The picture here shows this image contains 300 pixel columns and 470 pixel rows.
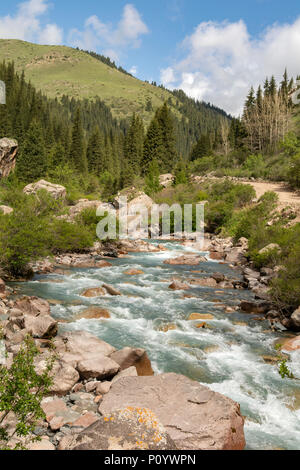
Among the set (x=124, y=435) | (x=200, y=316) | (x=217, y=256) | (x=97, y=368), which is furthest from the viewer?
(x=217, y=256)

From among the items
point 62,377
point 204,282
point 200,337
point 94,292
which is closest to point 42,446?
point 62,377

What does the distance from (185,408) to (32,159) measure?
4742 cm

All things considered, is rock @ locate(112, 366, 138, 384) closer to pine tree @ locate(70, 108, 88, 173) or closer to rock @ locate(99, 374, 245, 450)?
rock @ locate(99, 374, 245, 450)

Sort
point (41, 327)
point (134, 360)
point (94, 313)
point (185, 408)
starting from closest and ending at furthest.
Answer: point (185, 408) < point (134, 360) < point (41, 327) < point (94, 313)

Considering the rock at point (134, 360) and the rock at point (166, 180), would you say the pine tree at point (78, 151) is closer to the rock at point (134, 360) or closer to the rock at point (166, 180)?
the rock at point (166, 180)

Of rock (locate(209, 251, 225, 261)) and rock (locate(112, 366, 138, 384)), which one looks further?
rock (locate(209, 251, 225, 261))

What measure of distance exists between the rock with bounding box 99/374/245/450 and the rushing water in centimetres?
76

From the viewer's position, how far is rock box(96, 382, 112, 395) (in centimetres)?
632

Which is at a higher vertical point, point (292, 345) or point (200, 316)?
point (292, 345)

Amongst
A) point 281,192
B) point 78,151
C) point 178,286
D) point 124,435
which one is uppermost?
point 78,151

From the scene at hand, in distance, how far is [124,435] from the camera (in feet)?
12.8

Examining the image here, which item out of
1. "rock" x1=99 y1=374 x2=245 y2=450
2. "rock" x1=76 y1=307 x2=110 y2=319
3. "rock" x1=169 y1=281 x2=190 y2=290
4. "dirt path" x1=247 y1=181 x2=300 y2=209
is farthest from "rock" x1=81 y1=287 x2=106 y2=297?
"dirt path" x1=247 y1=181 x2=300 y2=209

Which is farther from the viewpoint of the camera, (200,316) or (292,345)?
(200,316)

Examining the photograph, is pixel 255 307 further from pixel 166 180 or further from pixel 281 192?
pixel 166 180
